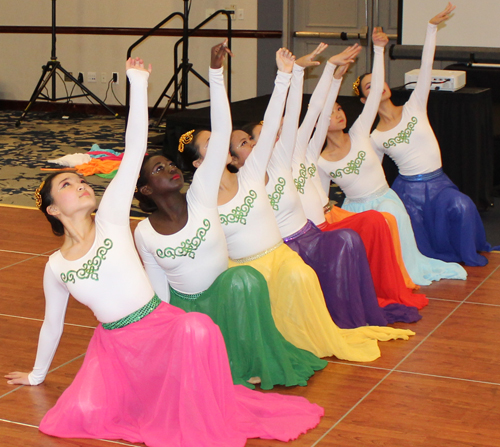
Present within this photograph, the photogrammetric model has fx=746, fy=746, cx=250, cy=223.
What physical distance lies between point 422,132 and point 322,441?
2.21 m

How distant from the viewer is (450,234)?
163 inches

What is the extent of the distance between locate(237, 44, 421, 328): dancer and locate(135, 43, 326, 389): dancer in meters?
0.47

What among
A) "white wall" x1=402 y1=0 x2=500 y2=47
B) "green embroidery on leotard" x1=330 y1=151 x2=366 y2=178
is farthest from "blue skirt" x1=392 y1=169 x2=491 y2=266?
"white wall" x1=402 y1=0 x2=500 y2=47

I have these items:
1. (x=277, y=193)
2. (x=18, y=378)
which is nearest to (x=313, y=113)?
(x=277, y=193)

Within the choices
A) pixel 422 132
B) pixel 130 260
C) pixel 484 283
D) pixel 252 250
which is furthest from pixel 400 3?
pixel 130 260

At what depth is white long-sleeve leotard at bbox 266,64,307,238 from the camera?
310 centimetres

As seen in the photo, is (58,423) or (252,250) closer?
(58,423)

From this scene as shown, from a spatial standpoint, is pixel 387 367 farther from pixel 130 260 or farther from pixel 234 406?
pixel 130 260

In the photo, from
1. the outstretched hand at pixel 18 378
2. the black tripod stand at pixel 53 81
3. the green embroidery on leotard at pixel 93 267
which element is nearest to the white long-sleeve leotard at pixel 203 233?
the green embroidery on leotard at pixel 93 267

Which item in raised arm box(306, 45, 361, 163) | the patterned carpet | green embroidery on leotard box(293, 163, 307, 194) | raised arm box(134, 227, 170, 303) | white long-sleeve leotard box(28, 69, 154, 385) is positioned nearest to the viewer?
white long-sleeve leotard box(28, 69, 154, 385)

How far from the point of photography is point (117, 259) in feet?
7.84

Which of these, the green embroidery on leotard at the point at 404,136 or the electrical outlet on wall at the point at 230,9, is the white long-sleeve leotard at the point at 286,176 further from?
the electrical outlet on wall at the point at 230,9

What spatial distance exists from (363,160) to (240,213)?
114 cm

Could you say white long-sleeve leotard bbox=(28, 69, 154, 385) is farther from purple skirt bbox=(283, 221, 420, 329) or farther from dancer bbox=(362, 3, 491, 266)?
dancer bbox=(362, 3, 491, 266)
